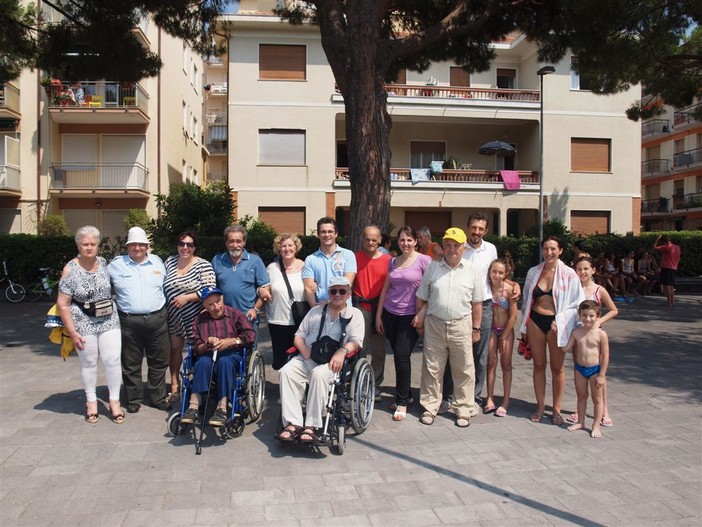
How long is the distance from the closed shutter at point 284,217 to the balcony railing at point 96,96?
6.50 metres

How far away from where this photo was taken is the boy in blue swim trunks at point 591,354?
16.9 feet

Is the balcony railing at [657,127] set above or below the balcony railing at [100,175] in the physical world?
above

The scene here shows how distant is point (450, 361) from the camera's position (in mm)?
5539

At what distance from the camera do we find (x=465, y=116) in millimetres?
24281

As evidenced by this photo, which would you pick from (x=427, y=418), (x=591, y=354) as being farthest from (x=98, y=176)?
(x=591, y=354)

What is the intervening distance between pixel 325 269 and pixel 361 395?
131 cm

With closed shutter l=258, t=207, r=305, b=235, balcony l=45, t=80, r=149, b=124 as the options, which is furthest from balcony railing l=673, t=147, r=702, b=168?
balcony l=45, t=80, r=149, b=124

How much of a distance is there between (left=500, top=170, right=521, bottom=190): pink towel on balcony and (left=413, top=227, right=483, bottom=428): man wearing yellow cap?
778 inches

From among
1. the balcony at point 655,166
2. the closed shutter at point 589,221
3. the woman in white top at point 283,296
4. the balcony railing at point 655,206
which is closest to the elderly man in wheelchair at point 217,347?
the woman in white top at point 283,296

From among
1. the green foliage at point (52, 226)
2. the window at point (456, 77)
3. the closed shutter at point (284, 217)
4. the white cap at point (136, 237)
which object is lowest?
the white cap at point (136, 237)

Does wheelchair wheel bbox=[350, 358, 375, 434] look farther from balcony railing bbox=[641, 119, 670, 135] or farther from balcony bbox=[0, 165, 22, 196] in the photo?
balcony railing bbox=[641, 119, 670, 135]

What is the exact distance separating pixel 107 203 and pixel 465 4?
743 inches

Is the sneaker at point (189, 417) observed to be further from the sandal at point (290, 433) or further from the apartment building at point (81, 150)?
the apartment building at point (81, 150)

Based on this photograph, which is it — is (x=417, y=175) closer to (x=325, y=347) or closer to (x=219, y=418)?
(x=325, y=347)
